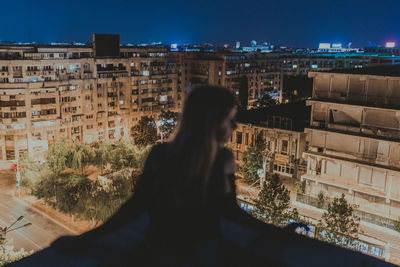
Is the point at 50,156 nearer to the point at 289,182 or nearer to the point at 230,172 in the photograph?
the point at 289,182

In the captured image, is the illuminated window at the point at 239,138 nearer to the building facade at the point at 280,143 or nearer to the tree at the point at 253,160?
the building facade at the point at 280,143

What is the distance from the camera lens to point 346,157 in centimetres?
2844

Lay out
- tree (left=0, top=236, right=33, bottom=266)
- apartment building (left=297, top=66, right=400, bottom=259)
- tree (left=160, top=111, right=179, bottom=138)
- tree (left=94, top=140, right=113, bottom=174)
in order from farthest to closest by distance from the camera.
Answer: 1. tree (left=160, top=111, right=179, bottom=138)
2. tree (left=94, top=140, right=113, bottom=174)
3. apartment building (left=297, top=66, right=400, bottom=259)
4. tree (left=0, top=236, right=33, bottom=266)

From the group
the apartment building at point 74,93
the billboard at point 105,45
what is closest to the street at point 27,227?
the apartment building at point 74,93

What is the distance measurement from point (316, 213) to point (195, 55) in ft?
186

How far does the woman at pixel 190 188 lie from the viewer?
2.70 meters

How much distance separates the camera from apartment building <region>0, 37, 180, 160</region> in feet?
153

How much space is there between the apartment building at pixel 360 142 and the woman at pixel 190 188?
81.2 ft

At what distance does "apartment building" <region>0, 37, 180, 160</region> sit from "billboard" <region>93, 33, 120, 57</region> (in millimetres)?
732

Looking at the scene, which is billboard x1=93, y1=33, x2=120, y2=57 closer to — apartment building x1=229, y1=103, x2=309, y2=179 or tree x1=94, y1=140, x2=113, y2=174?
tree x1=94, y1=140, x2=113, y2=174

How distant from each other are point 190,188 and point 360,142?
90.4ft

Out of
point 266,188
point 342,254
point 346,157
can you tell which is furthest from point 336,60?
point 342,254

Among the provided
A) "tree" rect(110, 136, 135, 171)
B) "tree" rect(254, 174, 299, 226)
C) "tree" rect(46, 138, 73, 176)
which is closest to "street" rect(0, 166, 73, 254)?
"tree" rect(46, 138, 73, 176)

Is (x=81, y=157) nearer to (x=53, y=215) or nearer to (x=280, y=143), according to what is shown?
(x=53, y=215)
